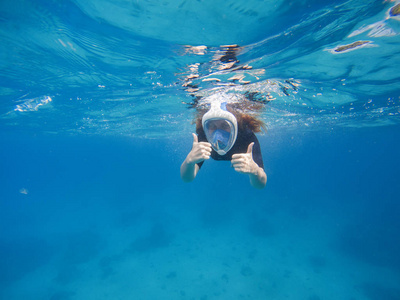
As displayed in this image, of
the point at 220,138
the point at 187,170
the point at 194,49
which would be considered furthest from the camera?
the point at 194,49

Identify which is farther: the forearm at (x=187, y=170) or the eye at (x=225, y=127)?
the forearm at (x=187, y=170)

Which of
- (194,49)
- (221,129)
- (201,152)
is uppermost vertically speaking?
(194,49)

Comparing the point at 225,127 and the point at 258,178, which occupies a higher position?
the point at 225,127

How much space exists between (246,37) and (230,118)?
3667 millimetres

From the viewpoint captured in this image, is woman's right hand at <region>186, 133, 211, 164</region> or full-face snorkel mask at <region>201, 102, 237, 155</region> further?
full-face snorkel mask at <region>201, 102, 237, 155</region>

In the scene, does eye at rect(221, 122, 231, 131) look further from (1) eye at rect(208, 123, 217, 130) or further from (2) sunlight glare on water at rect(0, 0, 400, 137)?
(2) sunlight glare on water at rect(0, 0, 400, 137)

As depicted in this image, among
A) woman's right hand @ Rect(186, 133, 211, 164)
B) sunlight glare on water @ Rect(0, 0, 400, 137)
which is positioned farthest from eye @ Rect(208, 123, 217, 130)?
sunlight glare on water @ Rect(0, 0, 400, 137)

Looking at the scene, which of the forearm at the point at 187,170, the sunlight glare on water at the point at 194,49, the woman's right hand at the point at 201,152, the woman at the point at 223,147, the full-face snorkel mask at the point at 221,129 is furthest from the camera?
the sunlight glare on water at the point at 194,49

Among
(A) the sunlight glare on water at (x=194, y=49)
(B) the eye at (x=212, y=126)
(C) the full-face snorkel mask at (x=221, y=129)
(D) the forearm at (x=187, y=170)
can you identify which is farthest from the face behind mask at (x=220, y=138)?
(A) the sunlight glare on water at (x=194, y=49)

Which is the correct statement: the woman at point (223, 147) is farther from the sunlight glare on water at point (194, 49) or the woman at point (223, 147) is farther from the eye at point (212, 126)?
the sunlight glare on water at point (194, 49)

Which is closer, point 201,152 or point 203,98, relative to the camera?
point 201,152

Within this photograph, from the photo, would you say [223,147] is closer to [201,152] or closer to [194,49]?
[201,152]

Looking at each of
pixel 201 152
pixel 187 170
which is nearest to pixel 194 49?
pixel 187 170

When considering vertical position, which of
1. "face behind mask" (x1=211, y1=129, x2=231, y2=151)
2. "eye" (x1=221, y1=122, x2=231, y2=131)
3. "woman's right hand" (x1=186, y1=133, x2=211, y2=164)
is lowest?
"woman's right hand" (x1=186, y1=133, x2=211, y2=164)
